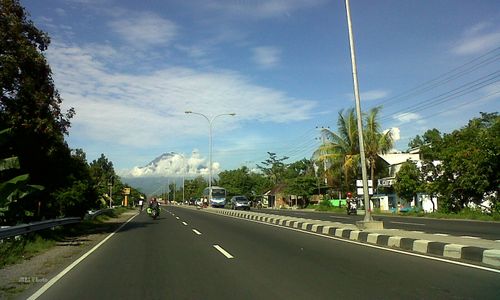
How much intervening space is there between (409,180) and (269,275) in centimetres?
3367

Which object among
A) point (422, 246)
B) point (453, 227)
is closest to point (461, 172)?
point (453, 227)

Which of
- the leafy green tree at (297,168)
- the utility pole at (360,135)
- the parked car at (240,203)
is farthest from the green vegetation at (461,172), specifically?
the leafy green tree at (297,168)

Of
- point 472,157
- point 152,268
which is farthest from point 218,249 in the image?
point 472,157

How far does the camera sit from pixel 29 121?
16.7 m

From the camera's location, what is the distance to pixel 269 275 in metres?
9.02

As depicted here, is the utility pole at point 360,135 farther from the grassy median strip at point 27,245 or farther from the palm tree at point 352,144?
the palm tree at point 352,144

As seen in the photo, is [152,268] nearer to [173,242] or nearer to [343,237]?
[173,242]

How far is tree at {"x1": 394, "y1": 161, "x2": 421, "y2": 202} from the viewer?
39.8 m

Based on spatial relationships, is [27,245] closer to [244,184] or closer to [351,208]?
[351,208]

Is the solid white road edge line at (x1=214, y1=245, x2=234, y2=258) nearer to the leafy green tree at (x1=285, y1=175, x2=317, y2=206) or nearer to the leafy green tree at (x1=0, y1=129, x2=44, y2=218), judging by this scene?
the leafy green tree at (x1=0, y1=129, x2=44, y2=218)

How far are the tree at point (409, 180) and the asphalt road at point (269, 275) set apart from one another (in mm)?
28380

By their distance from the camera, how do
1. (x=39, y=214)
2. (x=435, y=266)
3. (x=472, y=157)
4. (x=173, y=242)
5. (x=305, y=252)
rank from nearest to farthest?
(x=435, y=266), (x=305, y=252), (x=173, y=242), (x=39, y=214), (x=472, y=157)

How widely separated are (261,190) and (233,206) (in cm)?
4581

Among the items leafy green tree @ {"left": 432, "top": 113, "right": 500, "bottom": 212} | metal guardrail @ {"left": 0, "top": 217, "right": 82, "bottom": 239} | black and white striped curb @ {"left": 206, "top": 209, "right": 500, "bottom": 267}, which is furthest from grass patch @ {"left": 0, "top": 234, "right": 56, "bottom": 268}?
leafy green tree @ {"left": 432, "top": 113, "right": 500, "bottom": 212}
